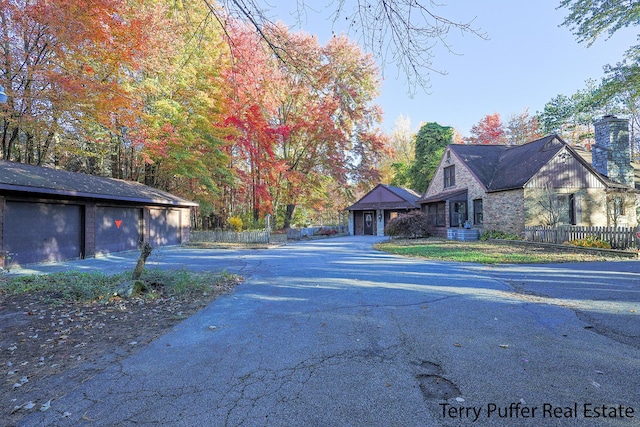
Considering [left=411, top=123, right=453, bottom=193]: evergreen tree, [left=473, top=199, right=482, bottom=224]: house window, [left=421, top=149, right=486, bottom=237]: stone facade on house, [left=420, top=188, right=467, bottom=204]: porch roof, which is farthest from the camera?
[left=411, top=123, right=453, bottom=193]: evergreen tree

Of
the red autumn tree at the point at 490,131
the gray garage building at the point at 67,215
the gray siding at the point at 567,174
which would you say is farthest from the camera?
the red autumn tree at the point at 490,131

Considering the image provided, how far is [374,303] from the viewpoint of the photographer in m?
5.37

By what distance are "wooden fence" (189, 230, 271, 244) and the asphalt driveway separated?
49.3 ft

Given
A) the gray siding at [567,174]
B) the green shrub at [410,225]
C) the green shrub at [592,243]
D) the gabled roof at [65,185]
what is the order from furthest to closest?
the green shrub at [410,225] → the gray siding at [567,174] → the green shrub at [592,243] → the gabled roof at [65,185]

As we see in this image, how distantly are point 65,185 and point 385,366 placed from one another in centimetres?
1393

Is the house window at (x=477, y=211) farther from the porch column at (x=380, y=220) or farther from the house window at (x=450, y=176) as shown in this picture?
the porch column at (x=380, y=220)

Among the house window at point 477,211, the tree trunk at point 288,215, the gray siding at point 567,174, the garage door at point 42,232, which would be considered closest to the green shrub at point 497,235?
the house window at point 477,211

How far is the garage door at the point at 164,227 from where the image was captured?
57.9ft

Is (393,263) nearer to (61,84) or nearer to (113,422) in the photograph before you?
(113,422)

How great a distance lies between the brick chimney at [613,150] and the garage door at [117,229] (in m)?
24.3

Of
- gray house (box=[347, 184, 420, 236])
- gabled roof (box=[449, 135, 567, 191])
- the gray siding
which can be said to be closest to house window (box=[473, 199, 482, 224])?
gabled roof (box=[449, 135, 567, 191])

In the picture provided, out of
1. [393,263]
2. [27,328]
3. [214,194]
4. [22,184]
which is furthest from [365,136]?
[27,328]

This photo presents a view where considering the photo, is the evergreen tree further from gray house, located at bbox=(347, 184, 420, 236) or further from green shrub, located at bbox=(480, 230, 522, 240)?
green shrub, located at bbox=(480, 230, 522, 240)

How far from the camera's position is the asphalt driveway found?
2.35m
